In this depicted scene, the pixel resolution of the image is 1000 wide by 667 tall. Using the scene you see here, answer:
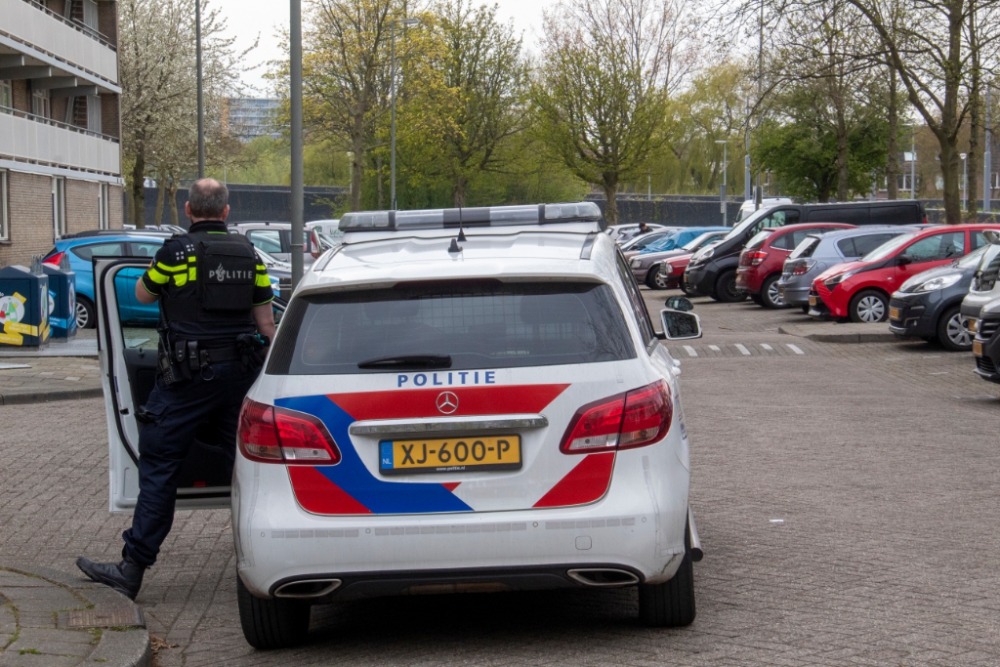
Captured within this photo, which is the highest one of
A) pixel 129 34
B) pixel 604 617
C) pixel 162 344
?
pixel 129 34

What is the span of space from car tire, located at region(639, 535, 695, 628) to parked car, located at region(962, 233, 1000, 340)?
965 centimetres

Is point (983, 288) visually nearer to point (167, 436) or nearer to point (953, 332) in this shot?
point (953, 332)

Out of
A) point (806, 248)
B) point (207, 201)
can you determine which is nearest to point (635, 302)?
point (207, 201)

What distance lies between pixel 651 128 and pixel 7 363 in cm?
4130

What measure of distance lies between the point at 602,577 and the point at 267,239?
923 inches

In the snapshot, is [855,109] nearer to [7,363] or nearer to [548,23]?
[548,23]

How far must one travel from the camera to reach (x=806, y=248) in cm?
2464

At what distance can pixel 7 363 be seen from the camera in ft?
52.5

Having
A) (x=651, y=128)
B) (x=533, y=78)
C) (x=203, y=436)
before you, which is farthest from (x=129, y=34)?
(x=203, y=436)

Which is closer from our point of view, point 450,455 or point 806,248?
point 450,455

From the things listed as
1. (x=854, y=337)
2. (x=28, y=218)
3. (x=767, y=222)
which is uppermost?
Result: (x=28, y=218)

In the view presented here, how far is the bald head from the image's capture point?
5.70 meters

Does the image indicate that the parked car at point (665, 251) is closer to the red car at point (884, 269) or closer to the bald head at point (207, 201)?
the red car at point (884, 269)

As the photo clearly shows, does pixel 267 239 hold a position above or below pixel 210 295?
above
